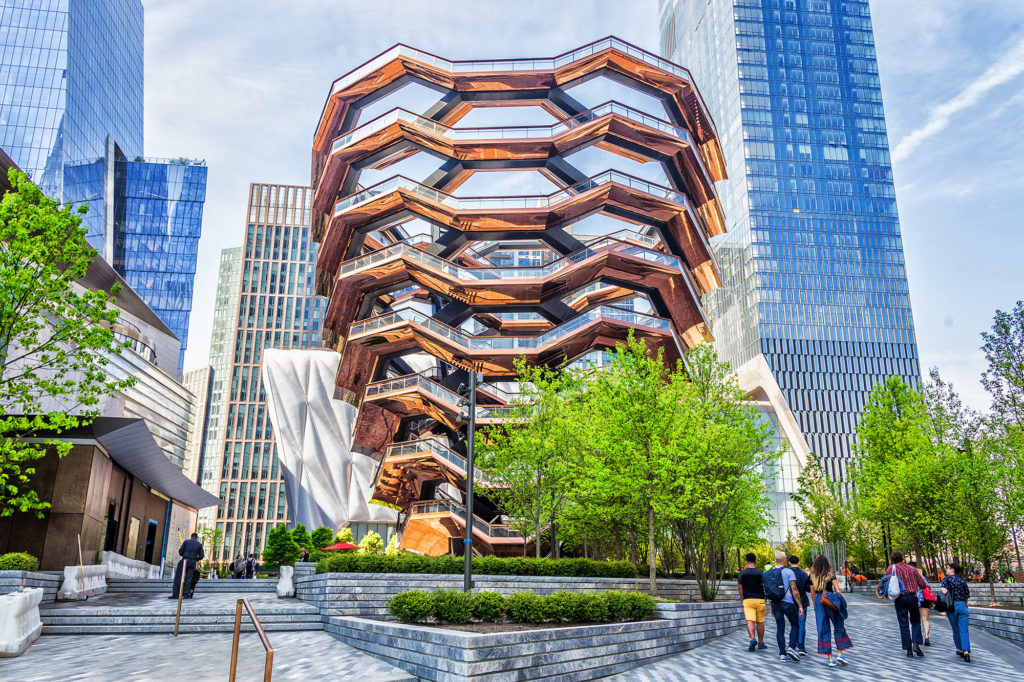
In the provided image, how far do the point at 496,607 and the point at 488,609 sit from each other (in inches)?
6.0

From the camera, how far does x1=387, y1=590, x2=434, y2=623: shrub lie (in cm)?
1319

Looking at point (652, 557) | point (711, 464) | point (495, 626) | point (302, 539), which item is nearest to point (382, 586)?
point (495, 626)

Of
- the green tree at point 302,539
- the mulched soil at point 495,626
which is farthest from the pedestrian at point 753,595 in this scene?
the green tree at point 302,539

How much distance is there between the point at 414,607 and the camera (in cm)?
1322

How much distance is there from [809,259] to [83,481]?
9920 cm

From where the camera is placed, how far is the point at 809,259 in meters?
104

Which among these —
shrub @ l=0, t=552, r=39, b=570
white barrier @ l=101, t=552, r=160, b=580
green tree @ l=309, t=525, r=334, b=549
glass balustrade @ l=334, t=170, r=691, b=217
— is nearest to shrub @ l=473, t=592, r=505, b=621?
shrub @ l=0, t=552, r=39, b=570

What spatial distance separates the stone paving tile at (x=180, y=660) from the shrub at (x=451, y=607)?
1.41 metres

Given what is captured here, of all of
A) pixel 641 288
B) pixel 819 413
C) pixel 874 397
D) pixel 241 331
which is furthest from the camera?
pixel 241 331

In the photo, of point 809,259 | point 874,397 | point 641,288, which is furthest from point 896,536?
point 809,259

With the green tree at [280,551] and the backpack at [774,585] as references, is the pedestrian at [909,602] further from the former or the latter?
the green tree at [280,551]

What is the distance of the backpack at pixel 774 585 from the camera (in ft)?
45.1

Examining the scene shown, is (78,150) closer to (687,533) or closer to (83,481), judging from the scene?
(83,481)

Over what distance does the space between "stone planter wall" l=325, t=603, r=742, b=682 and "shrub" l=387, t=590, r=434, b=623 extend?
1.92 ft
